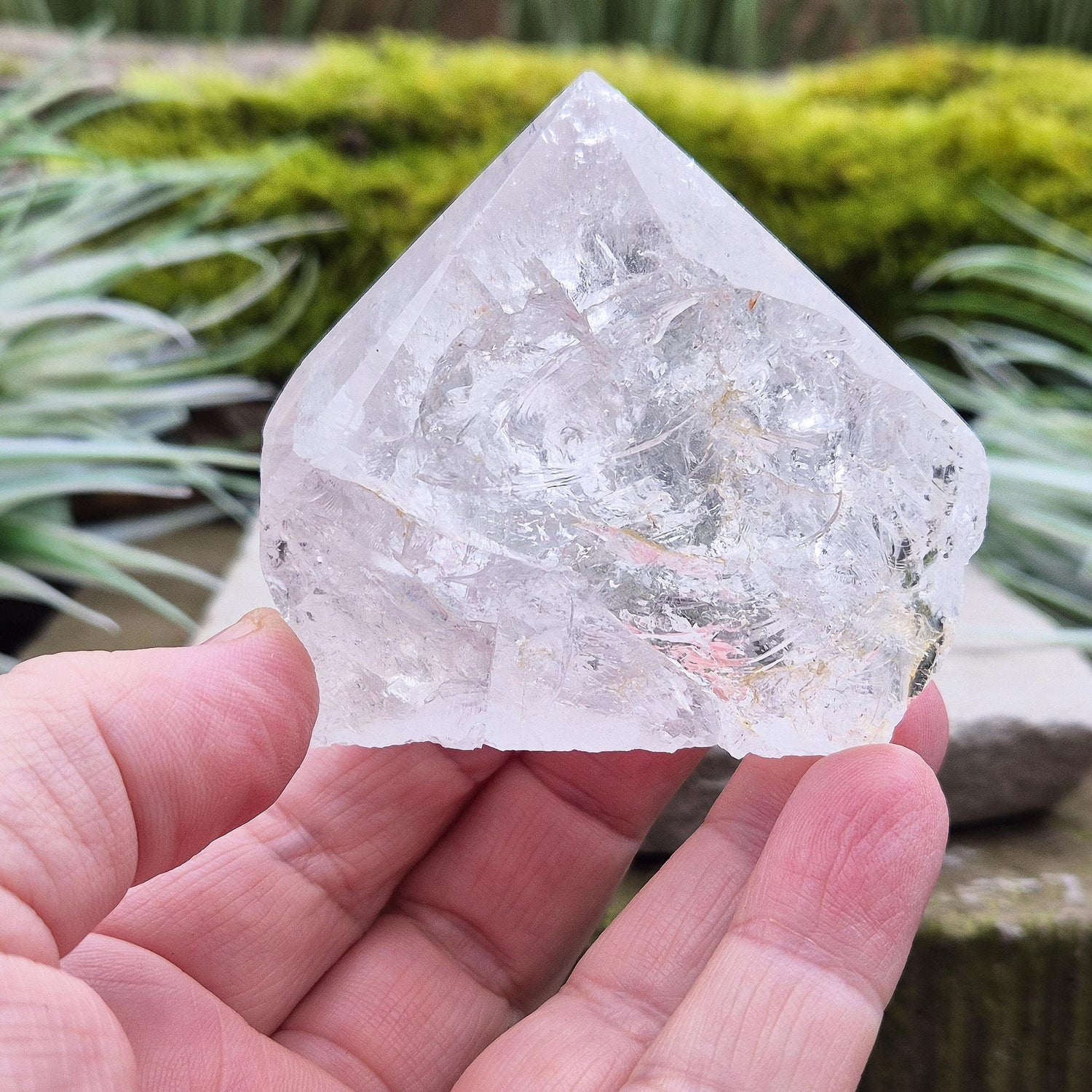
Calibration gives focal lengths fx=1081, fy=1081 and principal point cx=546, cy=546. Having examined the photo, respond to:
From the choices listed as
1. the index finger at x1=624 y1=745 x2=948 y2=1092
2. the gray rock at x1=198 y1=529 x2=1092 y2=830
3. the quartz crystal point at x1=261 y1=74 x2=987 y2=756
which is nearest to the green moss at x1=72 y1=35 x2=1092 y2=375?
the gray rock at x1=198 y1=529 x2=1092 y2=830

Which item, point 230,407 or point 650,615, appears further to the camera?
point 230,407

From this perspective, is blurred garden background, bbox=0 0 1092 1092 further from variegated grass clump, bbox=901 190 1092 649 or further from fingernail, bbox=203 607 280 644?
fingernail, bbox=203 607 280 644

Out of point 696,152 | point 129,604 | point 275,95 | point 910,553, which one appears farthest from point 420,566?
point 275,95

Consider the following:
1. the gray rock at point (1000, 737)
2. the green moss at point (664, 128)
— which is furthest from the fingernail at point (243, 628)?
the green moss at point (664, 128)

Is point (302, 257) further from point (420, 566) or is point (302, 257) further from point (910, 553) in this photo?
point (910, 553)

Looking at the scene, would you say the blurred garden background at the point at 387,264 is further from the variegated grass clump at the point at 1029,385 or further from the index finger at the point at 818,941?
the index finger at the point at 818,941

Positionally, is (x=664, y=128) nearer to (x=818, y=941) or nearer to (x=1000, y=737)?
(x=1000, y=737)

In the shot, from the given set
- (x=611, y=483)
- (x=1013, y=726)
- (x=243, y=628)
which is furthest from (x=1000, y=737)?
(x=243, y=628)
